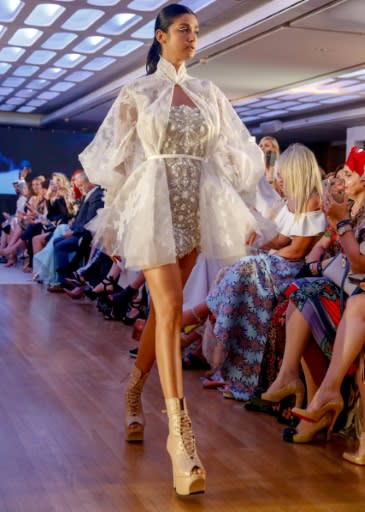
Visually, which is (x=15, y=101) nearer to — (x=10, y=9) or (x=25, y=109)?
(x=25, y=109)

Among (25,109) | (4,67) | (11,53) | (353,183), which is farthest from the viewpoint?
(25,109)

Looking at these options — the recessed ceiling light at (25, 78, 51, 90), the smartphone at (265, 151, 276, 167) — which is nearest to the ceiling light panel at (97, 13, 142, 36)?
the smartphone at (265, 151, 276, 167)

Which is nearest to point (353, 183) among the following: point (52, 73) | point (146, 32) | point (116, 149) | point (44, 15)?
point (116, 149)

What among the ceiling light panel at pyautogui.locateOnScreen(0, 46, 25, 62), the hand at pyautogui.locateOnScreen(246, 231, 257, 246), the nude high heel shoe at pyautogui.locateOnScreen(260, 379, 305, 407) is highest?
the ceiling light panel at pyautogui.locateOnScreen(0, 46, 25, 62)

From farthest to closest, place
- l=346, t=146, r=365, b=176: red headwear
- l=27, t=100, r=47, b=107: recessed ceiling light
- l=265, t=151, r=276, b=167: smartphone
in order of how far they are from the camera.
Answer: l=27, t=100, r=47, b=107: recessed ceiling light < l=265, t=151, r=276, b=167: smartphone < l=346, t=146, r=365, b=176: red headwear

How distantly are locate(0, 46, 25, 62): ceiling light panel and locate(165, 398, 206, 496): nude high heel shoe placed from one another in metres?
9.34

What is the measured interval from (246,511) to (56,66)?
10.7 m

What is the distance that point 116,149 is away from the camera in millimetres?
2670

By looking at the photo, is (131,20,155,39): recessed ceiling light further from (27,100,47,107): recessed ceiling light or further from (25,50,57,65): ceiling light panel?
(27,100,47,107): recessed ceiling light

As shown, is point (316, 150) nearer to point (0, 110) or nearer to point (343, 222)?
point (0, 110)

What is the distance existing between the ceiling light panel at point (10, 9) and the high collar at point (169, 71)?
630cm

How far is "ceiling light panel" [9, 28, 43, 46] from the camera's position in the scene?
388 inches

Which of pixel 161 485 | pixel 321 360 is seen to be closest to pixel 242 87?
pixel 321 360

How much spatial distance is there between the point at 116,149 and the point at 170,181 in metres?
0.24
